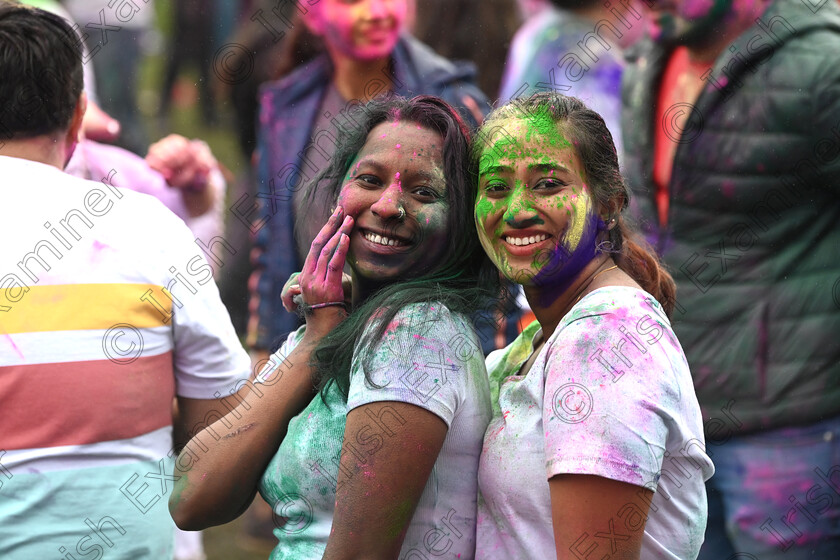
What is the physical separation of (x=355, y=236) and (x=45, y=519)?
88cm

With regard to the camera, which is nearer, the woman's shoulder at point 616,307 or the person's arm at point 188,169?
the woman's shoulder at point 616,307

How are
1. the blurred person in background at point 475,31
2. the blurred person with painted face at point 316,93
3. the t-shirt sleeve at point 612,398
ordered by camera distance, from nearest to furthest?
the t-shirt sleeve at point 612,398 < the blurred person with painted face at point 316,93 < the blurred person in background at point 475,31

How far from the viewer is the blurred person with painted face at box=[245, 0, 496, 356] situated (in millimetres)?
3709

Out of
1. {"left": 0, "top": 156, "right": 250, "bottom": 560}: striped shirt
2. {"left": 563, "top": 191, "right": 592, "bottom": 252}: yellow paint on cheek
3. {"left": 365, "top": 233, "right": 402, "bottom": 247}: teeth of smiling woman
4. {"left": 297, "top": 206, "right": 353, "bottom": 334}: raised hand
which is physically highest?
{"left": 563, "top": 191, "right": 592, "bottom": 252}: yellow paint on cheek

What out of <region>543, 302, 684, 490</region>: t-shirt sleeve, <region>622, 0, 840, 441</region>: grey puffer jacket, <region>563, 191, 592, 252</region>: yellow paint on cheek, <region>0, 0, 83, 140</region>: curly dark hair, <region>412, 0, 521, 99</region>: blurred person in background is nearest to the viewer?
<region>543, 302, 684, 490</region>: t-shirt sleeve

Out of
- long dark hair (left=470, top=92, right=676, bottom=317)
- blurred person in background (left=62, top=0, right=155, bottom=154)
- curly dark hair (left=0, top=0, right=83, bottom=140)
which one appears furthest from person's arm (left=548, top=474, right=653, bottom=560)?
blurred person in background (left=62, top=0, right=155, bottom=154)

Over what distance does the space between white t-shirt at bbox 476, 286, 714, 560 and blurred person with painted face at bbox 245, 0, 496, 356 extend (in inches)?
86.9

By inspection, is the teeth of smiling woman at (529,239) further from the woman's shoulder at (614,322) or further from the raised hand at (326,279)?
the raised hand at (326,279)

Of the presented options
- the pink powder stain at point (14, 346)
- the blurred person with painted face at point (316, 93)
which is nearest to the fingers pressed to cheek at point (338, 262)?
the pink powder stain at point (14, 346)

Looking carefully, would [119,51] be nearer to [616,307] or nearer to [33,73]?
[33,73]

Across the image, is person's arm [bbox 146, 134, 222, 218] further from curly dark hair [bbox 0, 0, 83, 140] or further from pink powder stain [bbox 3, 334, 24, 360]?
pink powder stain [bbox 3, 334, 24, 360]

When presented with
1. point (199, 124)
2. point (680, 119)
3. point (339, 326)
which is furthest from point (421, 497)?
point (199, 124)

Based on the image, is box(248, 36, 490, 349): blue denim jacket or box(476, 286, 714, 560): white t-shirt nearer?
box(476, 286, 714, 560): white t-shirt

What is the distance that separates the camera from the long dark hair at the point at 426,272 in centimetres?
170
